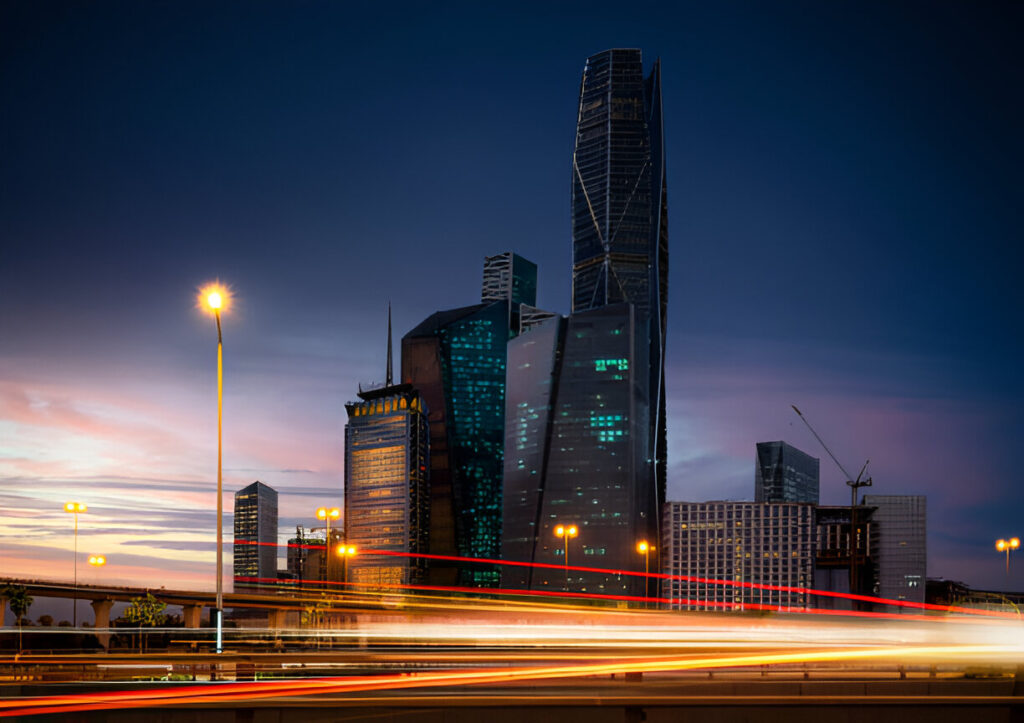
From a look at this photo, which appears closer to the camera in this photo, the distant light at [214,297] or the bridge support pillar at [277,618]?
the distant light at [214,297]

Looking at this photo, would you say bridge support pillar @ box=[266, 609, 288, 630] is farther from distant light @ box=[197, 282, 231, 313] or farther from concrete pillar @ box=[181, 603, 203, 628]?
distant light @ box=[197, 282, 231, 313]

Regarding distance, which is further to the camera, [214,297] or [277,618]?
[277,618]

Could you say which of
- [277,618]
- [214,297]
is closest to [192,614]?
[277,618]

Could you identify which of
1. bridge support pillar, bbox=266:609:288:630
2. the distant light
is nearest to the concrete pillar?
bridge support pillar, bbox=266:609:288:630

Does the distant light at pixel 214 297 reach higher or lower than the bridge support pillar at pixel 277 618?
higher

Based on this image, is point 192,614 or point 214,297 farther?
point 192,614

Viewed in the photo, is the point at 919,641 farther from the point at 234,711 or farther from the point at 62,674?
the point at 234,711

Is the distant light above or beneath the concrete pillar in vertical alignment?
above

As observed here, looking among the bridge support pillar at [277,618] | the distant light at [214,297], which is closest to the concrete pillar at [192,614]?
the bridge support pillar at [277,618]

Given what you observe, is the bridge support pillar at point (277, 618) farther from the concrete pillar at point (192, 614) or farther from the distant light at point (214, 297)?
the distant light at point (214, 297)

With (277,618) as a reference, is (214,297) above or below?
above

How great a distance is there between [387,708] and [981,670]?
20489 mm

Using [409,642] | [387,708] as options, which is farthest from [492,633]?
[387,708]

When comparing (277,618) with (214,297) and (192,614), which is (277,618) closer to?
(192,614)
